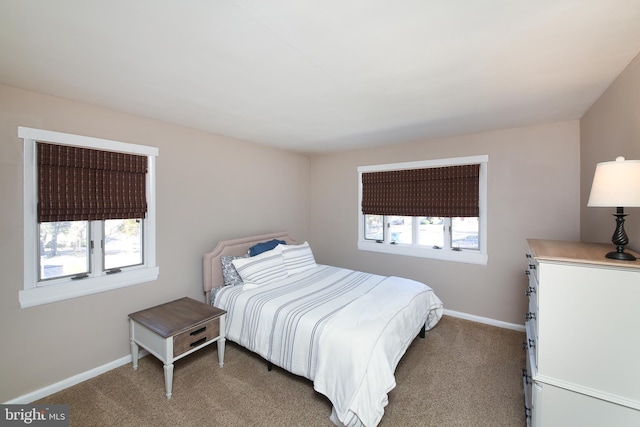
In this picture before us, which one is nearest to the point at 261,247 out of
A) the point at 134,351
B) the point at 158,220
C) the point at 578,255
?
the point at 158,220

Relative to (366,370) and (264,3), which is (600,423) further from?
(264,3)

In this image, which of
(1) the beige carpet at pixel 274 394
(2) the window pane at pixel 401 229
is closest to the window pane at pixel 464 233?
(2) the window pane at pixel 401 229

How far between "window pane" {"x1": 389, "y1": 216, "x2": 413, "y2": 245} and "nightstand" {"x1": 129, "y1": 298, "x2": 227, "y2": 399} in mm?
2656

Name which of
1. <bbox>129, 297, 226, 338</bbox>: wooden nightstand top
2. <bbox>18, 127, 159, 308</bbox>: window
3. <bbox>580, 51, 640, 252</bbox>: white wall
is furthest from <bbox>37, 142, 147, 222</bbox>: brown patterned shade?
<bbox>580, 51, 640, 252</bbox>: white wall

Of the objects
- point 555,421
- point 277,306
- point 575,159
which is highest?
point 575,159

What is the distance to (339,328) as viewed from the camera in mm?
1998

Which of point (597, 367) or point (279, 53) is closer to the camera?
point (597, 367)

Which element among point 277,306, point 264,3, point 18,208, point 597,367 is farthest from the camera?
point 277,306

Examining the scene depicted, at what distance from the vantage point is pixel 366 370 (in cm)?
175

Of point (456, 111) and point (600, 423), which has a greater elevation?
point (456, 111)

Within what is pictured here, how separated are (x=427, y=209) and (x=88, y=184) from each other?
12.4 feet

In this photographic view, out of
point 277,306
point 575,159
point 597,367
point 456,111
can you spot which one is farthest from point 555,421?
point 575,159

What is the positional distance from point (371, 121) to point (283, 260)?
1956 millimetres

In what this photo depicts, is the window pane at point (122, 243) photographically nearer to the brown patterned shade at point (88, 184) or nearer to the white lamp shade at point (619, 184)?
the brown patterned shade at point (88, 184)
